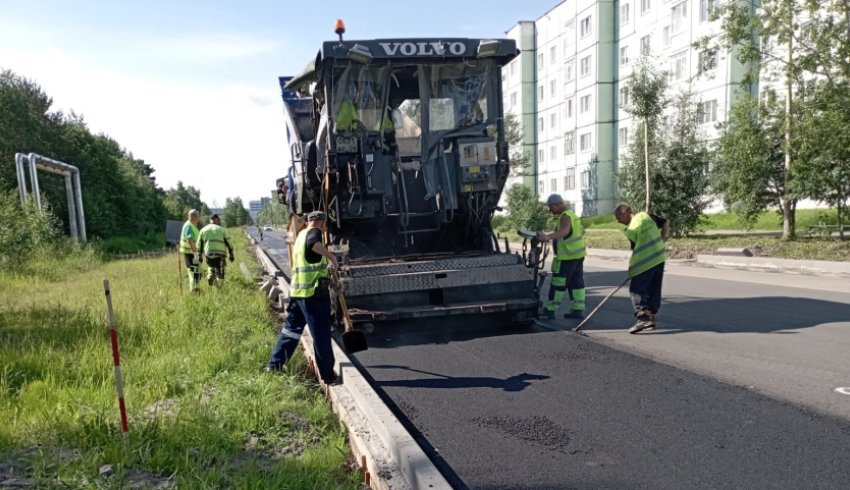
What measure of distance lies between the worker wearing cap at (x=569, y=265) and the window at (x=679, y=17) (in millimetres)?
33451

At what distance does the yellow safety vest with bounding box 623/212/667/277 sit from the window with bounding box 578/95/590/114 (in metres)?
38.8

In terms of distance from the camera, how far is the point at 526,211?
31594 millimetres

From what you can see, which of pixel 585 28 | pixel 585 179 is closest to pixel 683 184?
pixel 585 179

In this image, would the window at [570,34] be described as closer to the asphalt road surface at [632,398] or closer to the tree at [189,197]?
the asphalt road surface at [632,398]

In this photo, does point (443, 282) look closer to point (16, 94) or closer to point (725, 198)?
point (725, 198)

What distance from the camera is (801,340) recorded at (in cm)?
612

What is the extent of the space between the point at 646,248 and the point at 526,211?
25.1 meters

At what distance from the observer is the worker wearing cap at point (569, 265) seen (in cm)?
774

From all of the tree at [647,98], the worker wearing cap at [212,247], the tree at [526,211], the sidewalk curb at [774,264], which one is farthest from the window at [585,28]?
the worker wearing cap at [212,247]

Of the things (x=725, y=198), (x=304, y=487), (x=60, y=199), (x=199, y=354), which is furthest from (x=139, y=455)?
(x=60, y=199)

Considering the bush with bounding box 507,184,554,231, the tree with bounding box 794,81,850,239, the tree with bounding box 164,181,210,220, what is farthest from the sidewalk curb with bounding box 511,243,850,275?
the tree with bounding box 164,181,210,220

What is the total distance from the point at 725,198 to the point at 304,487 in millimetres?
21405

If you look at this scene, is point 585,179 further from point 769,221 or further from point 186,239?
point 186,239

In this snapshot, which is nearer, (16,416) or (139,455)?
(139,455)
